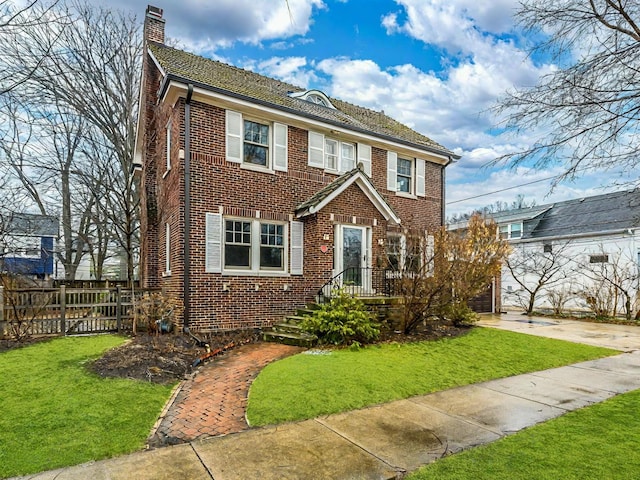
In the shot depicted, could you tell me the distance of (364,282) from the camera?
470 inches

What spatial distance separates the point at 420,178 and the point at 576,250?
12.0m

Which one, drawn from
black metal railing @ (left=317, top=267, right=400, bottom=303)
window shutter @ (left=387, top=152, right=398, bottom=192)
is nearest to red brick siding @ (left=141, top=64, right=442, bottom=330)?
black metal railing @ (left=317, top=267, right=400, bottom=303)

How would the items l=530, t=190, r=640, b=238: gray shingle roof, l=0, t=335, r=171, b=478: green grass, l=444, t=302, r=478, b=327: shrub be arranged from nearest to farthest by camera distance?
l=0, t=335, r=171, b=478: green grass → l=444, t=302, r=478, b=327: shrub → l=530, t=190, r=640, b=238: gray shingle roof

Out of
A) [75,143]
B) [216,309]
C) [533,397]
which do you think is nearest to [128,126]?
[75,143]

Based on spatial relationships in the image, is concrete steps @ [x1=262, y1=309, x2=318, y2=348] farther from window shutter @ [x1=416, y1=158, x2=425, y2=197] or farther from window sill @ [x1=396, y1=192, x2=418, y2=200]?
window shutter @ [x1=416, y1=158, x2=425, y2=197]

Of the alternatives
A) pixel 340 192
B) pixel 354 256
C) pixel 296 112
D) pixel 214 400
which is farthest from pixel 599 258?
pixel 214 400

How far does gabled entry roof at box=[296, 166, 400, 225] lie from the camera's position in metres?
10.8

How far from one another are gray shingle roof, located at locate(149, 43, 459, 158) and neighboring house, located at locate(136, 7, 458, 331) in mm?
78

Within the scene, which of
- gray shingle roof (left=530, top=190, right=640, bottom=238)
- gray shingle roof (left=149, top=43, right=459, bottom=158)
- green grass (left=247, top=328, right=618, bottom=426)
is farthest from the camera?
gray shingle roof (left=530, top=190, right=640, bottom=238)

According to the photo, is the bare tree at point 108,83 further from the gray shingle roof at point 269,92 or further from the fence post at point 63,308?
the fence post at point 63,308

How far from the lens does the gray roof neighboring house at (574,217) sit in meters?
19.5

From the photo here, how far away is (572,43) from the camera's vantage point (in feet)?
15.0

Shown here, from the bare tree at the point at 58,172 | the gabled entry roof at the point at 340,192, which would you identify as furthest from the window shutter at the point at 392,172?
the bare tree at the point at 58,172

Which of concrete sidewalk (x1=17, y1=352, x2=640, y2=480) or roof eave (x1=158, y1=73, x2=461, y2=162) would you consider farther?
roof eave (x1=158, y1=73, x2=461, y2=162)
